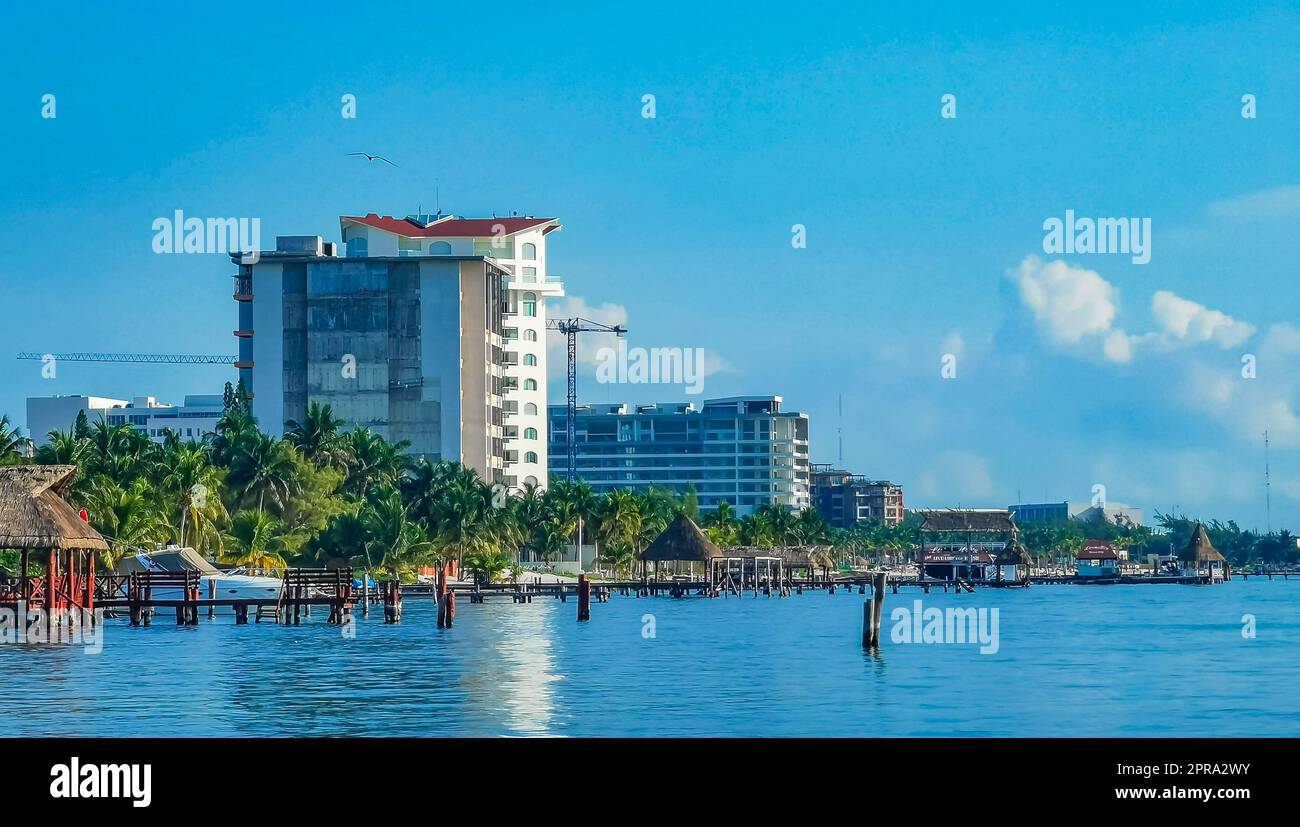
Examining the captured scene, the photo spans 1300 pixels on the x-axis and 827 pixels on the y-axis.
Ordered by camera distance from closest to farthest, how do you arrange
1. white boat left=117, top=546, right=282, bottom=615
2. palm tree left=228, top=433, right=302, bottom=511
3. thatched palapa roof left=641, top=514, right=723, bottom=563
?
white boat left=117, top=546, right=282, bottom=615, palm tree left=228, top=433, right=302, bottom=511, thatched palapa roof left=641, top=514, right=723, bottom=563

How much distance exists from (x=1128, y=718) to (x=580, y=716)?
12219mm

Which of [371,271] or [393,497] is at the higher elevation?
[371,271]

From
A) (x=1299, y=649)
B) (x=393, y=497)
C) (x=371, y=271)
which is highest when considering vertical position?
(x=371, y=271)

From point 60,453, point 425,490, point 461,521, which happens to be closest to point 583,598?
point 60,453

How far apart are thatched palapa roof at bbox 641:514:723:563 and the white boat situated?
47.6 metres

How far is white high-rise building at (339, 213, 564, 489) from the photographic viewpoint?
170 metres

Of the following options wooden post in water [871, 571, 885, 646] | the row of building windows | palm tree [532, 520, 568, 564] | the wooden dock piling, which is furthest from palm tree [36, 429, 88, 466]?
the row of building windows

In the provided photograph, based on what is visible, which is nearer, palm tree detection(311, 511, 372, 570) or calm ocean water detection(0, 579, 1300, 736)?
calm ocean water detection(0, 579, 1300, 736)

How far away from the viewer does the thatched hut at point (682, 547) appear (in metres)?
130

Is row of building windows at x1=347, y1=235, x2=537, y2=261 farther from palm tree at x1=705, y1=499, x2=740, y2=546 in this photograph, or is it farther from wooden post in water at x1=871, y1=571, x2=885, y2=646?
wooden post in water at x1=871, y1=571, x2=885, y2=646

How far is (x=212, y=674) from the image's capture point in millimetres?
49406
